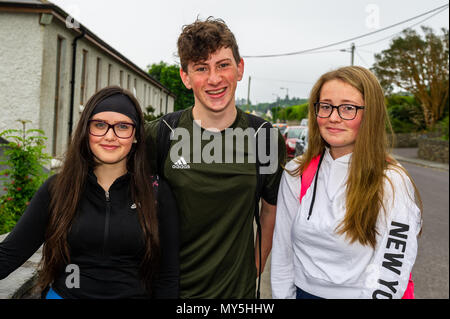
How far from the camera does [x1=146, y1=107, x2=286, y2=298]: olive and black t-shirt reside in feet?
7.39

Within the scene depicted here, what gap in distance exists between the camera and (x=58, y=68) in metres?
15.0

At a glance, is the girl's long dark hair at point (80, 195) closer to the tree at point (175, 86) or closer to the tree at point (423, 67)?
the tree at point (423, 67)

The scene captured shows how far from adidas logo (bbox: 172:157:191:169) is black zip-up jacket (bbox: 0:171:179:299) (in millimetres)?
372

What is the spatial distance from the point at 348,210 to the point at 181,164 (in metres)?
1.01

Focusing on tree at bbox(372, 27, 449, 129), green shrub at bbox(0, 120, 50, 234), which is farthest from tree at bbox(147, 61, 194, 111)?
green shrub at bbox(0, 120, 50, 234)

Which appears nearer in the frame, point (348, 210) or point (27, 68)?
point (348, 210)

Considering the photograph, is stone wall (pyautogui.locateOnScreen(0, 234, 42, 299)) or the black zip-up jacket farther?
stone wall (pyautogui.locateOnScreen(0, 234, 42, 299))

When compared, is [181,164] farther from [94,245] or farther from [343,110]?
[343,110]

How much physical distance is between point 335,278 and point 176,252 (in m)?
0.88

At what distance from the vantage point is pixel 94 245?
196 cm

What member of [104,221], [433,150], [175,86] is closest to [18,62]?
[104,221]

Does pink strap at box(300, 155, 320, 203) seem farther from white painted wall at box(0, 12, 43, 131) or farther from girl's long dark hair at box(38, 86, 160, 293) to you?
white painted wall at box(0, 12, 43, 131)

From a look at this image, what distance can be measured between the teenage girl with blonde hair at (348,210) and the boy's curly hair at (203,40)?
636 millimetres

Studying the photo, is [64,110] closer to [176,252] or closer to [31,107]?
[31,107]
